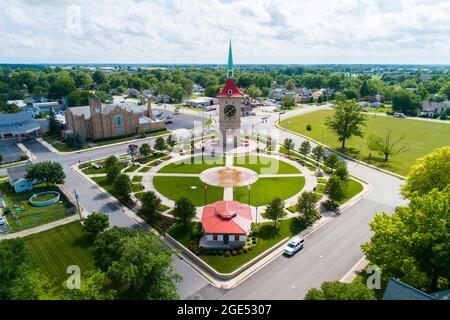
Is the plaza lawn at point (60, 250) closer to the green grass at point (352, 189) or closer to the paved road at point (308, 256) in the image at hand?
the paved road at point (308, 256)

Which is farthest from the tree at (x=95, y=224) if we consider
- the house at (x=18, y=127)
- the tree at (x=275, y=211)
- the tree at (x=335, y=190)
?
the house at (x=18, y=127)

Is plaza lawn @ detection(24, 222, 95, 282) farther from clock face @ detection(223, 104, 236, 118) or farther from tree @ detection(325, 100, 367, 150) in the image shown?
tree @ detection(325, 100, 367, 150)

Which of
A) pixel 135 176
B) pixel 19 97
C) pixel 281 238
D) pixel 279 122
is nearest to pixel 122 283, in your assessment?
pixel 281 238

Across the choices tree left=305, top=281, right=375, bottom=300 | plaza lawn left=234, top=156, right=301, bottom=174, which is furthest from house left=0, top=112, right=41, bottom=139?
tree left=305, top=281, right=375, bottom=300

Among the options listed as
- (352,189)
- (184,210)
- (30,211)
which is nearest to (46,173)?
(30,211)

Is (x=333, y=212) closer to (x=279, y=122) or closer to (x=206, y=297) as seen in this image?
(x=206, y=297)

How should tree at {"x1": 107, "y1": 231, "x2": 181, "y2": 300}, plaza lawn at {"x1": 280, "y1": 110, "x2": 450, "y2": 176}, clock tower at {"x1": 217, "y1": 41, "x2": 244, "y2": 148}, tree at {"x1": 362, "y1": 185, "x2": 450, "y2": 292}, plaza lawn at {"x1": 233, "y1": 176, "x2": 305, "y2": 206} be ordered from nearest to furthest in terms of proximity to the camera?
tree at {"x1": 362, "y1": 185, "x2": 450, "y2": 292} → tree at {"x1": 107, "y1": 231, "x2": 181, "y2": 300} → plaza lawn at {"x1": 233, "y1": 176, "x2": 305, "y2": 206} → plaza lawn at {"x1": 280, "y1": 110, "x2": 450, "y2": 176} → clock tower at {"x1": 217, "y1": 41, "x2": 244, "y2": 148}
